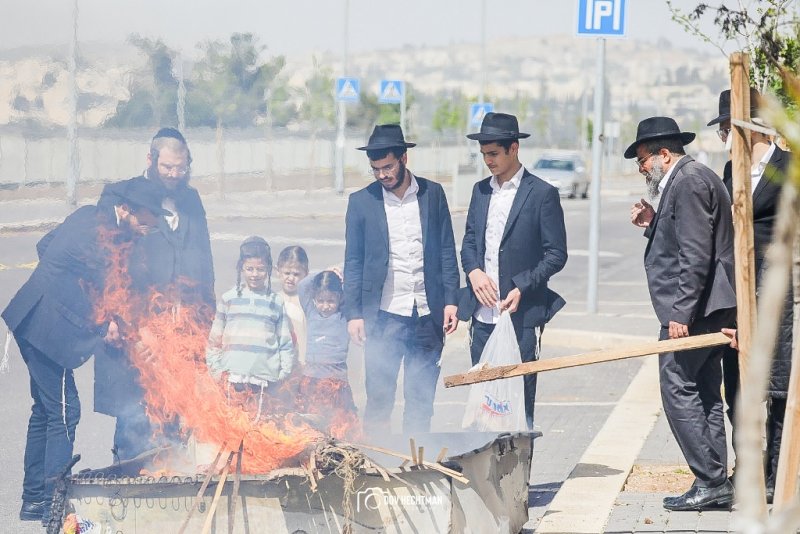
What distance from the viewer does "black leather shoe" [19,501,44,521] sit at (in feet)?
19.1

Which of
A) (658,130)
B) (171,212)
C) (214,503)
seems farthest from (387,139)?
(214,503)

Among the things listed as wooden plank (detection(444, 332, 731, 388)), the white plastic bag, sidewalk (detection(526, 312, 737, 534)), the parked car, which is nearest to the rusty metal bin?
wooden plank (detection(444, 332, 731, 388))

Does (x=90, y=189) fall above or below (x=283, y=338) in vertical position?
above

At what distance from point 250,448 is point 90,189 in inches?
104

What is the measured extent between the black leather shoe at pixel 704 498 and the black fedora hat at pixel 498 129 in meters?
1.91

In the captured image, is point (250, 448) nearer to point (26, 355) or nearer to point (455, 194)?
point (26, 355)

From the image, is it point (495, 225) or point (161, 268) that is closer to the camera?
point (161, 268)

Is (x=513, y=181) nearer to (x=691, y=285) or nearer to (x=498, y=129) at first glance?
(x=498, y=129)

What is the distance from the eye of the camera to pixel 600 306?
14.9 meters

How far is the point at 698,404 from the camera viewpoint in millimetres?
5547

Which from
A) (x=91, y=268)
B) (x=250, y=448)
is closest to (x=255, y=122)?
(x=91, y=268)

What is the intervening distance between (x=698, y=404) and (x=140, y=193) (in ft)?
9.07

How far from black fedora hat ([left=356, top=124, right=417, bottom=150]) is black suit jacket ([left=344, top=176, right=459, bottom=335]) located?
0.23m

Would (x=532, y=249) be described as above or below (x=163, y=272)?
above
